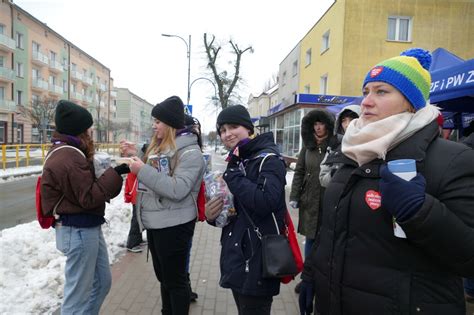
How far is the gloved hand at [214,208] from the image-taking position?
227 cm

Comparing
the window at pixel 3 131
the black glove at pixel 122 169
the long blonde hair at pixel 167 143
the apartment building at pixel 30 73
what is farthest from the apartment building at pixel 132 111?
the black glove at pixel 122 169

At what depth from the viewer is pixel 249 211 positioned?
2.22 m

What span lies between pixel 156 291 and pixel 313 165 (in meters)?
2.39

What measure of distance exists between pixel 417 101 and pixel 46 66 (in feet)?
177

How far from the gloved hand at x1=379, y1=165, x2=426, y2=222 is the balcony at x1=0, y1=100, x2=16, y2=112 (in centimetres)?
4463

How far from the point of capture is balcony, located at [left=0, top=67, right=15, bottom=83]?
37.1m

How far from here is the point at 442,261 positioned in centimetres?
126

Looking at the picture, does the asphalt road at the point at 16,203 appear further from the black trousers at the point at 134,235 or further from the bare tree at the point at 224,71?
the bare tree at the point at 224,71

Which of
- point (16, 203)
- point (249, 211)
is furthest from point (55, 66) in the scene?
point (249, 211)

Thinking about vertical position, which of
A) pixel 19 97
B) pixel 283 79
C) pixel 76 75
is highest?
pixel 76 75

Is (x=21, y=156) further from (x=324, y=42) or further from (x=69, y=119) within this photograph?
(x=69, y=119)

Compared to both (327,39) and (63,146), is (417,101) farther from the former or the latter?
(327,39)

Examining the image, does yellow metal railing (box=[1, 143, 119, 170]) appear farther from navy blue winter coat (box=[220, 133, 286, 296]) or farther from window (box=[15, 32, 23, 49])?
window (box=[15, 32, 23, 49])

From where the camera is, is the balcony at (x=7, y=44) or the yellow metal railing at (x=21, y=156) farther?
the balcony at (x=7, y=44)
